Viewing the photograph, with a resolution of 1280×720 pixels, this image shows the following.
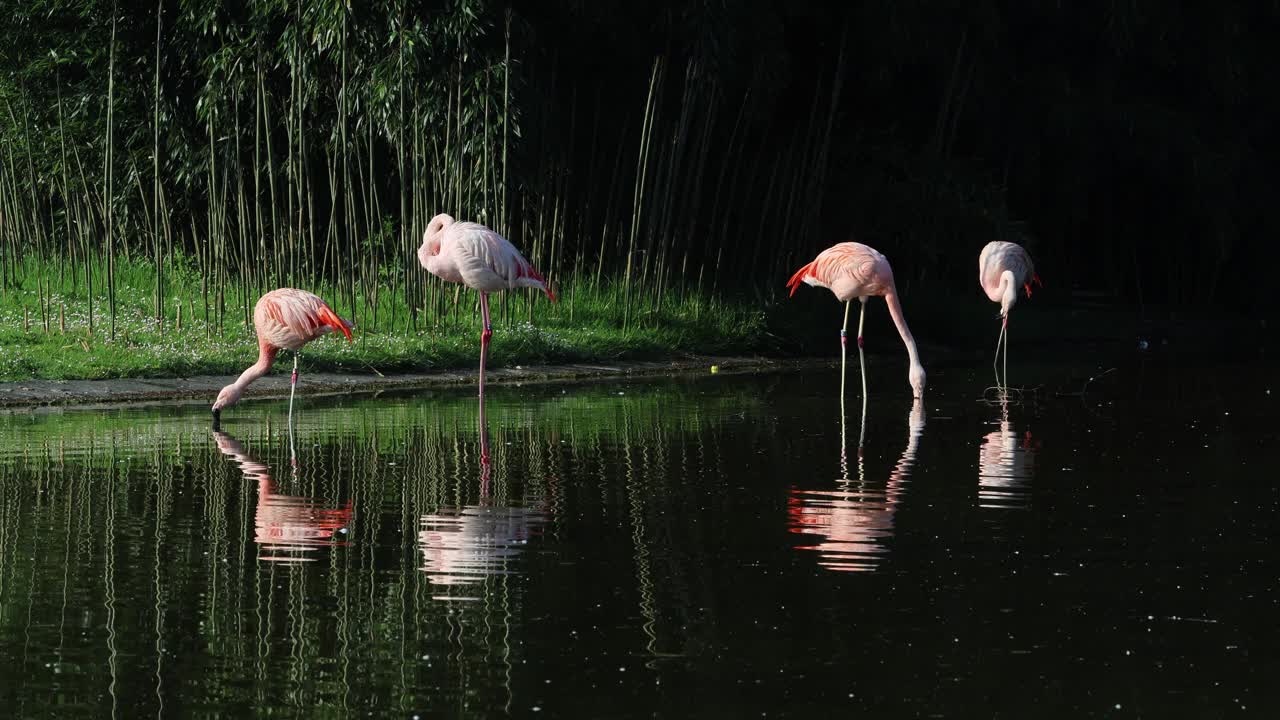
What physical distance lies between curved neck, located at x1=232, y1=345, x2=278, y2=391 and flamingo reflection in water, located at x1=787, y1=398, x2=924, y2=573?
4306mm

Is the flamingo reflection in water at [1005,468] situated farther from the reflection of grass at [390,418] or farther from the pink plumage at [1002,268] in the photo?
the pink plumage at [1002,268]

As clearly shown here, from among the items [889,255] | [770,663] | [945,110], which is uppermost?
[945,110]

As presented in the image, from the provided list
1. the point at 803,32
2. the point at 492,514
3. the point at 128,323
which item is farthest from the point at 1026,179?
the point at 492,514

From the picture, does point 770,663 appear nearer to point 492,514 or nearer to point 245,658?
point 245,658

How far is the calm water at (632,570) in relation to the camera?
16.0 ft

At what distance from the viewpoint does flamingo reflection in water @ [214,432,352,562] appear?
274 inches

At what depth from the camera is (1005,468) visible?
969 centimetres

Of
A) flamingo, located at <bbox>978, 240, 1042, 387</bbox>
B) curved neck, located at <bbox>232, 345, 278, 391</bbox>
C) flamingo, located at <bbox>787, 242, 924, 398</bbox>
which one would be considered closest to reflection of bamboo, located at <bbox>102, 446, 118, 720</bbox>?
curved neck, located at <bbox>232, 345, 278, 391</bbox>

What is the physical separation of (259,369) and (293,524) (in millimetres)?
4509

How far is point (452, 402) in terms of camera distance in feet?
44.6

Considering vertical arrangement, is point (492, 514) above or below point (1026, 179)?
below

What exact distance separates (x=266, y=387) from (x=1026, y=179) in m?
14.4

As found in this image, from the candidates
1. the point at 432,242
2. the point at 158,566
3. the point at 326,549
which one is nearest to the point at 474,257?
the point at 432,242

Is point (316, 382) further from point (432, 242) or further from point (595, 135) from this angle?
point (595, 135)
